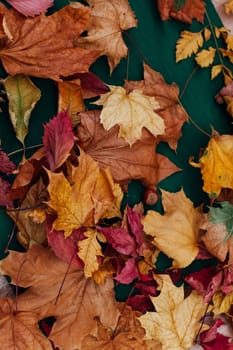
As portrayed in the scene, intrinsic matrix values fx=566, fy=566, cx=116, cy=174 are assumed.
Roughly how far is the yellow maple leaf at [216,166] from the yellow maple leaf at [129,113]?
0.46 ft

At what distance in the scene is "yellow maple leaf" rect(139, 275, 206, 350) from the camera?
94 cm

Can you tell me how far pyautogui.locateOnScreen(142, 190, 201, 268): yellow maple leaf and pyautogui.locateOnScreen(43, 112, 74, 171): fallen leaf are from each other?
207mm

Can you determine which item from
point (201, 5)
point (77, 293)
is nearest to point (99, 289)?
point (77, 293)

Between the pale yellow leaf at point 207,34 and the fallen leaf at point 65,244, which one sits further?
the pale yellow leaf at point 207,34

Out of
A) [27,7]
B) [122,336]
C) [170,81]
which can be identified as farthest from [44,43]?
[122,336]

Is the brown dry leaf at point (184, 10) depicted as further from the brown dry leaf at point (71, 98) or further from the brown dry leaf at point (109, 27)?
the brown dry leaf at point (71, 98)

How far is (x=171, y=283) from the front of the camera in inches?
37.9

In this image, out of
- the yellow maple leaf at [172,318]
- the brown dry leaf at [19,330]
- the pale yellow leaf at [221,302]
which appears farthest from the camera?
the pale yellow leaf at [221,302]

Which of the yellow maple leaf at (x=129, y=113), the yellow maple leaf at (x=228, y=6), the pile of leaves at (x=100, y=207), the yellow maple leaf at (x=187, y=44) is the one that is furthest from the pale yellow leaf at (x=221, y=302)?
the yellow maple leaf at (x=228, y=6)

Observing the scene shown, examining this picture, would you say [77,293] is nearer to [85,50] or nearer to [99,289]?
[99,289]

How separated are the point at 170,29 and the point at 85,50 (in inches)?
9.5

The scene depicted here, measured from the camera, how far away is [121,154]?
0.94 m

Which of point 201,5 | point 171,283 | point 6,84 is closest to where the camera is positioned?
point 6,84

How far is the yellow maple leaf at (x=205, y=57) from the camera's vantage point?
1.08 metres
